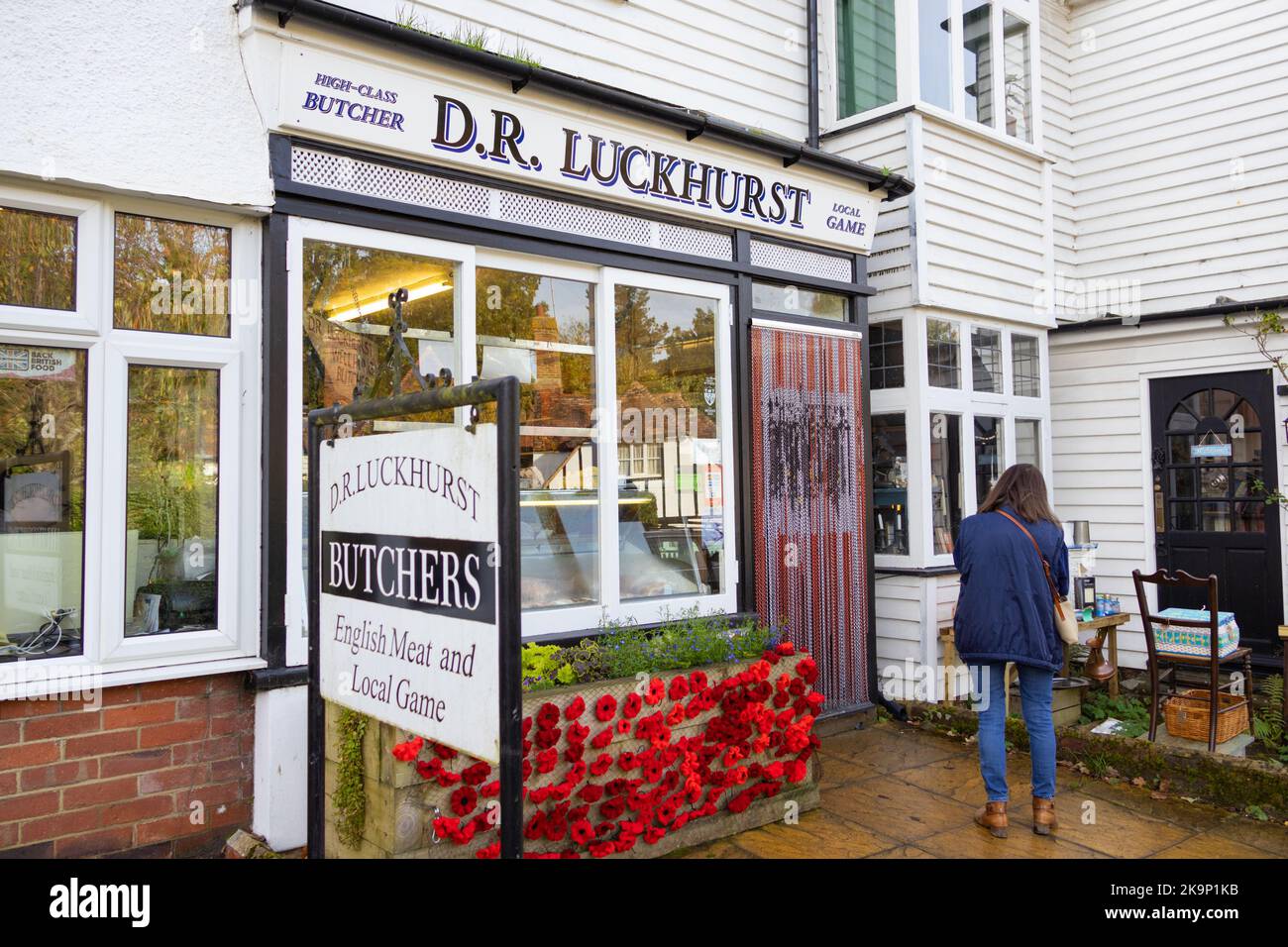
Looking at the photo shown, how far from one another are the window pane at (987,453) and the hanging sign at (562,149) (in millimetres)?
1885

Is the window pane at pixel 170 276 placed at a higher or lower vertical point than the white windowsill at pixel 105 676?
higher

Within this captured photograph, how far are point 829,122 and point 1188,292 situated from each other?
3587 mm

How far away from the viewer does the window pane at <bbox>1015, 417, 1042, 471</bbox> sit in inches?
323

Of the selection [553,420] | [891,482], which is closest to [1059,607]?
[891,482]

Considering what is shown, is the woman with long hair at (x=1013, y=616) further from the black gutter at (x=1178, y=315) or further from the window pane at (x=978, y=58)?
the black gutter at (x=1178, y=315)

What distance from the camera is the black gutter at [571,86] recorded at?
163 inches

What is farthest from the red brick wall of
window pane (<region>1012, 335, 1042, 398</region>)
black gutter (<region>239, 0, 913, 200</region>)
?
window pane (<region>1012, 335, 1042, 398</region>)

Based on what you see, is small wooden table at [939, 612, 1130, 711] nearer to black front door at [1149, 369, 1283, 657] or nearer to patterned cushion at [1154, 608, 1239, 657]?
patterned cushion at [1154, 608, 1239, 657]

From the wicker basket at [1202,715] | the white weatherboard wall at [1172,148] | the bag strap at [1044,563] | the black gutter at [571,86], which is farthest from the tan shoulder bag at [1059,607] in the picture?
the white weatherboard wall at [1172,148]

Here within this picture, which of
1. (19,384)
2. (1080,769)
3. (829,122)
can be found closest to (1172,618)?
(1080,769)

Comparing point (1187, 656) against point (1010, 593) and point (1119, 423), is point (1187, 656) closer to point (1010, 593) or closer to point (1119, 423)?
point (1010, 593)

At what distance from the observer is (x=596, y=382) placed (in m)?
5.59

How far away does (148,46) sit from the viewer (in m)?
3.90

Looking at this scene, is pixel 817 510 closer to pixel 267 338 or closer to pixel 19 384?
pixel 267 338
